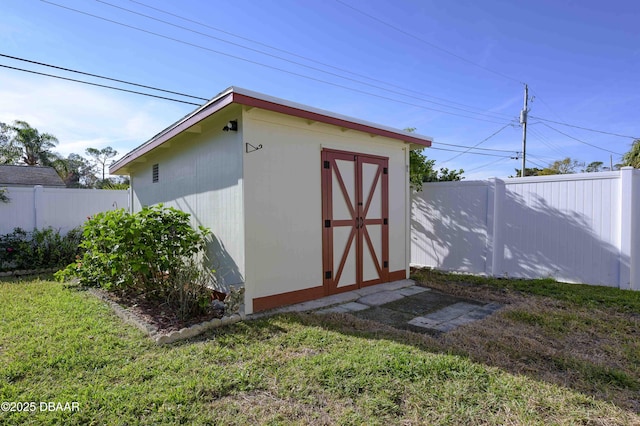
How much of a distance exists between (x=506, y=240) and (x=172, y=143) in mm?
6507

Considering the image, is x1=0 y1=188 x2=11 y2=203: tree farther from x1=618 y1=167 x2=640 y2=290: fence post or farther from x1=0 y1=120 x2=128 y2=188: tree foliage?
x1=0 y1=120 x2=128 y2=188: tree foliage

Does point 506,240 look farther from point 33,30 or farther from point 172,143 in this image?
point 33,30

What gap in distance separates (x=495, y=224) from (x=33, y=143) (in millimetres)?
29475

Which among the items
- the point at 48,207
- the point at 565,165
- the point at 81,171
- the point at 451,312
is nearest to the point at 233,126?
the point at 451,312

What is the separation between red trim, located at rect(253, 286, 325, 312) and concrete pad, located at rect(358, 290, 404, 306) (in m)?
0.64

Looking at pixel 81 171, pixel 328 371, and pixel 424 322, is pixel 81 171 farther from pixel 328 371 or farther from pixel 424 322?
pixel 328 371

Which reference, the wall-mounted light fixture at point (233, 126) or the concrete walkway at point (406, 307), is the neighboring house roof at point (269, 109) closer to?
the wall-mounted light fixture at point (233, 126)

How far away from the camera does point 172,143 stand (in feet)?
19.0

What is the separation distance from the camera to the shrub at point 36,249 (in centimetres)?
697

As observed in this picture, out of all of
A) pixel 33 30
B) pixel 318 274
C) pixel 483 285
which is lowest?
pixel 483 285

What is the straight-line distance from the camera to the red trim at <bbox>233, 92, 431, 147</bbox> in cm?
380

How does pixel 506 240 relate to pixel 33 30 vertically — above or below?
below

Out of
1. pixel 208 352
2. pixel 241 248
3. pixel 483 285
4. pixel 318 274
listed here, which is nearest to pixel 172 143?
pixel 241 248

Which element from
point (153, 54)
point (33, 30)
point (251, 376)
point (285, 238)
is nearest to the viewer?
point (251, 376)
